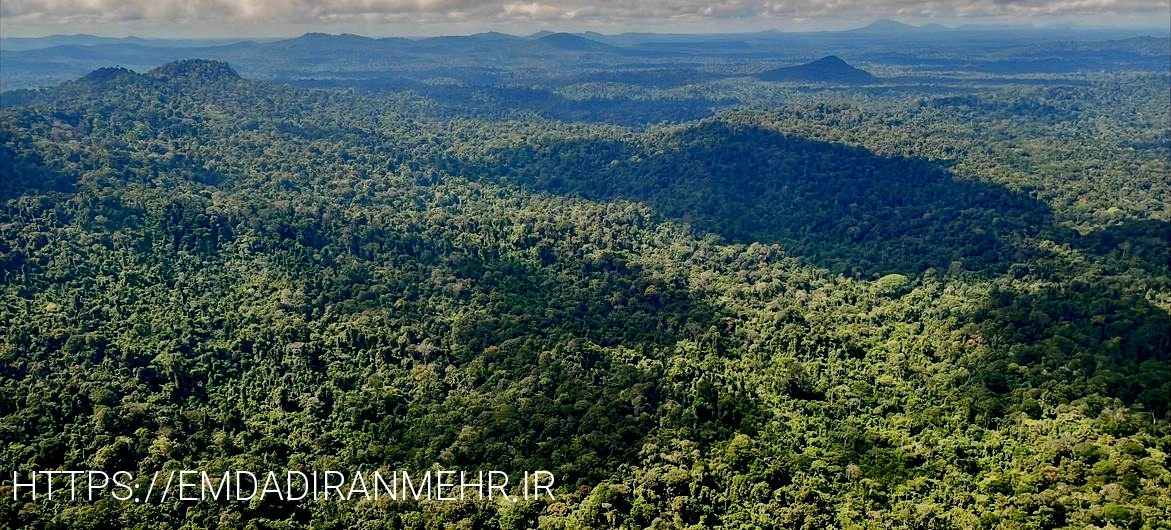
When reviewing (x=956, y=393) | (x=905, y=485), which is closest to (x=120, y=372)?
(x=905, y=485)

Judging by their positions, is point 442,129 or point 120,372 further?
point 442,129

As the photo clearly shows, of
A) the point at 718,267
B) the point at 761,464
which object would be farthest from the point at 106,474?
the point at 718,267

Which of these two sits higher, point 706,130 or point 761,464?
point 706,130

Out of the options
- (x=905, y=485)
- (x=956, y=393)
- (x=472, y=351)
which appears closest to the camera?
(x=905, y=485)

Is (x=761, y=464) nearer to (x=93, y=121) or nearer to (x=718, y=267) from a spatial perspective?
(x=718, y=267)

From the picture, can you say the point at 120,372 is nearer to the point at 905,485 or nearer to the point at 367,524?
the point at 367,524

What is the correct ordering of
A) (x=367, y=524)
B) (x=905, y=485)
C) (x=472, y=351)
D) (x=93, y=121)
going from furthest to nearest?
1. (x=93, y=121)
2. (x=472, y=351)
3. (x=905, y=485)
4. (x=367, y=524)
